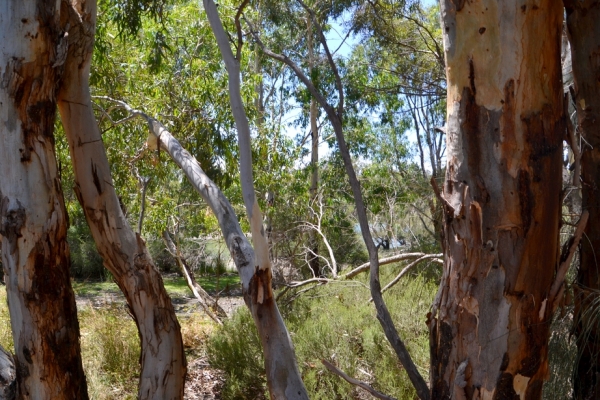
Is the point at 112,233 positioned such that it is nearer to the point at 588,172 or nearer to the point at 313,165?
the point at 588,172

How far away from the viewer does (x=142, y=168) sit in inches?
349

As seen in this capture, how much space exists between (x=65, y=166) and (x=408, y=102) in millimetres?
7218

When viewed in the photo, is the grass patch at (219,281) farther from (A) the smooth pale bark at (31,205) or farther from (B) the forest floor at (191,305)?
(A) the smooth pale bark at (31,205)

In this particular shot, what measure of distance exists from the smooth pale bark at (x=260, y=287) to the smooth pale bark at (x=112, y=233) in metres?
1.03

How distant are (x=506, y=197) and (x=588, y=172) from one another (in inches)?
26.8

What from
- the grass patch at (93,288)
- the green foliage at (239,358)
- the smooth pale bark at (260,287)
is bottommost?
the green foliage at (239,358)

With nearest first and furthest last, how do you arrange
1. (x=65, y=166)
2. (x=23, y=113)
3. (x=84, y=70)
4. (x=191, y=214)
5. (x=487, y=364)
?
1. (x=487, y=364)
2. (x=23, y=113)
3. (x=84, y=70)
4. (x=65, y=166)
5. (x=191, y=214)

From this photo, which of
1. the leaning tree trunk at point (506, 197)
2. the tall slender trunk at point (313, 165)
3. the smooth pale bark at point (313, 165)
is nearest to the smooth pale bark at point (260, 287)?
the leaning tree trunk at point (506, 197)

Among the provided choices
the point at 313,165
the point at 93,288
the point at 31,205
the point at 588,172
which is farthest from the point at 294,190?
the point at 588,172

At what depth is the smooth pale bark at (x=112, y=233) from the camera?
4238 millimetres

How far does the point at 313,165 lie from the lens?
13414 mm

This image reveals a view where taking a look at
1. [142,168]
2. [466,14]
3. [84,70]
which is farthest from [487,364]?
[142,168]

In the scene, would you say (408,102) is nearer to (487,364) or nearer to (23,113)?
(23,113)

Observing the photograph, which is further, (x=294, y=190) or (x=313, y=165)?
(x=313, y=165)
